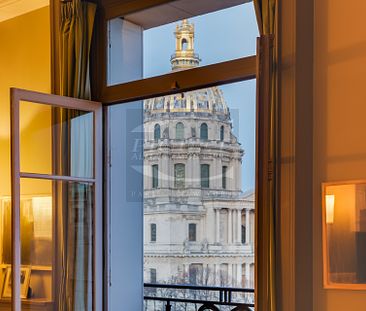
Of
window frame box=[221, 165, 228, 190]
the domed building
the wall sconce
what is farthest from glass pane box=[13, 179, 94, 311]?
the wall sconce

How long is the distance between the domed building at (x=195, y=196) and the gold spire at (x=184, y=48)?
45 centimetres

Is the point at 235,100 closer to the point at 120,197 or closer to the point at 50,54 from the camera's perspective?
the point at 120,197

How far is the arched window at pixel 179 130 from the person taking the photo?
13.9ft

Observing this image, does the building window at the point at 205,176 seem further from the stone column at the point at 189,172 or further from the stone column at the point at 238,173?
the stone column at the point at 238,173

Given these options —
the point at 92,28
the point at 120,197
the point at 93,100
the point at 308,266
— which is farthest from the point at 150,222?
the point at 308,266

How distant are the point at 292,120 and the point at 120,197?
5.40ft

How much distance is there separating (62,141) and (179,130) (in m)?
1.12

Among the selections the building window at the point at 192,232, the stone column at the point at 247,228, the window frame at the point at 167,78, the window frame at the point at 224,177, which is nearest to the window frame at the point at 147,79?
the window frame at the point at 167,78

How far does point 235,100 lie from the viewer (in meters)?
3.57

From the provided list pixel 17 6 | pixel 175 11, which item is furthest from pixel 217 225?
pixel 17 6

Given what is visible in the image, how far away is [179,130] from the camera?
4.27 meters

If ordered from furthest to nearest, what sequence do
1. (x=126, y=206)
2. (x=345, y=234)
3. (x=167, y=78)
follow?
(x=126, y=206)
(x=167, y=78)
(x=345, y=234)

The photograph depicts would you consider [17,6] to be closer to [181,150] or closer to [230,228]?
[181,150]

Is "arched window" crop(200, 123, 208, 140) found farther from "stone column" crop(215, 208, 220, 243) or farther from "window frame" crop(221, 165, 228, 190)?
"stone column" crop(215, 208, 220, 243)
